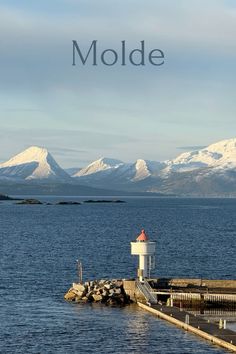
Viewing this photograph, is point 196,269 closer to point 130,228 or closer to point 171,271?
point 171,271

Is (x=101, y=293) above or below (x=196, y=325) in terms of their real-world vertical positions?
above

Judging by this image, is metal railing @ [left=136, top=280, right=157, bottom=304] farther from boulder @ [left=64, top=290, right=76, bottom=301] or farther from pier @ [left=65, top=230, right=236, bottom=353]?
boulder @ [left=64, top=290, right=76, bottom=301]

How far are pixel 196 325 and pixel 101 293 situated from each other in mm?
12395

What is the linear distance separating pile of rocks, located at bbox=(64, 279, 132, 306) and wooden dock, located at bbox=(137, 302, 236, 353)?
6.35 ft

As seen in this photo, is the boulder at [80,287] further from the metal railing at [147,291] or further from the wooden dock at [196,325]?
the wooden dock at [196,325]

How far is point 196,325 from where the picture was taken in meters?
52.6

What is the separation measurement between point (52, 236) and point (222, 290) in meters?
85.9

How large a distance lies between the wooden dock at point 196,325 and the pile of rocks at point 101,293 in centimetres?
194

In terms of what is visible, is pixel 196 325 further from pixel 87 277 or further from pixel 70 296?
pixel 87 277

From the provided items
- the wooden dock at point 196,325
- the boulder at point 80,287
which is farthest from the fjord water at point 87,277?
the boulder at point 80,287

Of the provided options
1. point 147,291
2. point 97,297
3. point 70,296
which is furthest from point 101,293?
point 147,291

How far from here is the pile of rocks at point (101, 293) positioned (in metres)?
62.6

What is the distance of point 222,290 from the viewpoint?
6294 centimetres

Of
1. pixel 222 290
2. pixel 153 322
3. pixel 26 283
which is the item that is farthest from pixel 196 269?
pixel 153 322
